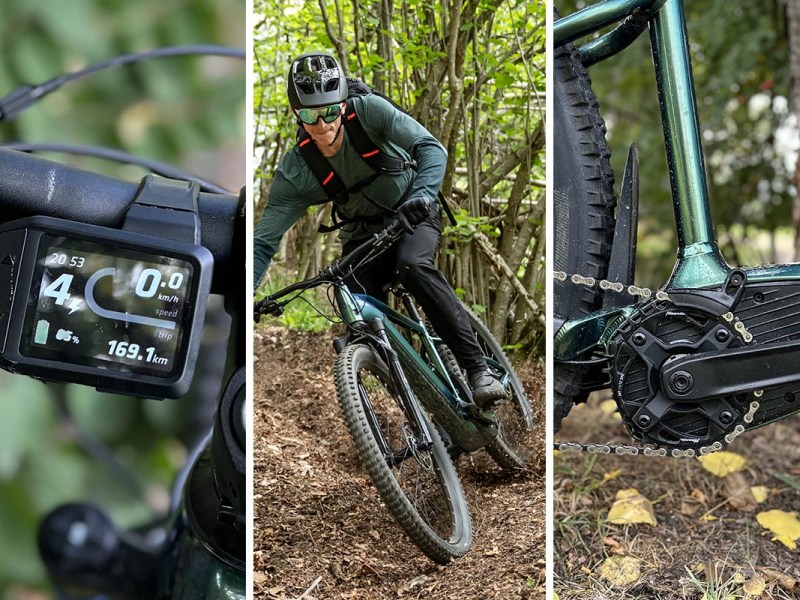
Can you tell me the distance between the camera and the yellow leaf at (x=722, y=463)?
92.9 inches

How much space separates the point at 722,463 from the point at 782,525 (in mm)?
326

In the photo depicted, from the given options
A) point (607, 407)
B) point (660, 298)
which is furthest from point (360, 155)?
point (607, 407)

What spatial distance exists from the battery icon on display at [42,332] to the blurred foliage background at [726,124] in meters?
3.07

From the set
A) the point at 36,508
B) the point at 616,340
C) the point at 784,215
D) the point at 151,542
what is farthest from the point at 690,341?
the point at 784,215

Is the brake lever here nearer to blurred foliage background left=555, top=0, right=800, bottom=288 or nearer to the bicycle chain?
the bicycle chain

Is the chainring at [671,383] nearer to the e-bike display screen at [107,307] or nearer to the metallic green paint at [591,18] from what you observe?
the metallic green paint at [591,18]

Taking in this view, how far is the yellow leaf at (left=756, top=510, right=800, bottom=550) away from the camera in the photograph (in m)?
2.01

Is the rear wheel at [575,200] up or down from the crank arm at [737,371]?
up

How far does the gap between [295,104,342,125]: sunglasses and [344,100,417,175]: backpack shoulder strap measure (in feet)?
0.05

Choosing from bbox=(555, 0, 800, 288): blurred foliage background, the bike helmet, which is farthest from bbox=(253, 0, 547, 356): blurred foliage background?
bbox=(555, 0, 800, 288): blurred foliage background

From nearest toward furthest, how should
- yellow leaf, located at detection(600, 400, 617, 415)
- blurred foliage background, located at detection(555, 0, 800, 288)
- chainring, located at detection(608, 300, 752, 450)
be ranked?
chainring, located at detection(608, 300, 752, 450)
yellow leaf, located at detection(600, 400, 617, 415)
blurred foliage background, located at detection(555, 0, 800, 288)

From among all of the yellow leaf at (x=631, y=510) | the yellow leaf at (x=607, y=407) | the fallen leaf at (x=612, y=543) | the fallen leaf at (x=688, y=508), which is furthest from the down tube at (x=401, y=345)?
the yellow leaf at (x=607, y=407)

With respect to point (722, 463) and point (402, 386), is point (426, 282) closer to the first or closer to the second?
point (402, 386)

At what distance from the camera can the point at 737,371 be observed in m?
1.48
